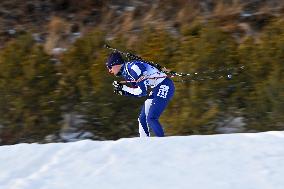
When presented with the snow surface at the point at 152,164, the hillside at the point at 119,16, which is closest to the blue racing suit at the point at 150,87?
the snow surface at the point at 152,164

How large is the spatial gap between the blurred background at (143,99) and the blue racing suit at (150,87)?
158cm

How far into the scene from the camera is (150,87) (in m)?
8.58

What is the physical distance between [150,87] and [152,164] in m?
2.43

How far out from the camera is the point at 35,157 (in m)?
6.66

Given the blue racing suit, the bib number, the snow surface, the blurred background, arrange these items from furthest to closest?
the blurred background, the bib number, the blue racing suit, the snow surface

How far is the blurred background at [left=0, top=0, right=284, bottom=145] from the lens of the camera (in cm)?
1007

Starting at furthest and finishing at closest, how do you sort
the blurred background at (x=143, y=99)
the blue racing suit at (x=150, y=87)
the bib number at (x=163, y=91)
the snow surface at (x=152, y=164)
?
the blurred background at (x=143, y=99) → the bib number at (x=163, y=91) → the blue racing suit at (x=150, y=87) → the snow surface at (x=152, y=164)

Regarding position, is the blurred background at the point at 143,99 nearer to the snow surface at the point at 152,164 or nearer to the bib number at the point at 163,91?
the bib number at the point at 163,91

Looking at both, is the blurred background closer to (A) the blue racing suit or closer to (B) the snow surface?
(A) the blue racing suit

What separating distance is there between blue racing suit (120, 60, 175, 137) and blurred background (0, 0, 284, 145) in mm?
1577

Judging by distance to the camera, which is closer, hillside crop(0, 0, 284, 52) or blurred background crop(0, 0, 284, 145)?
blurred background crop(0, 0, 284, 145)

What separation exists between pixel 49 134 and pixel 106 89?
123 centimetres

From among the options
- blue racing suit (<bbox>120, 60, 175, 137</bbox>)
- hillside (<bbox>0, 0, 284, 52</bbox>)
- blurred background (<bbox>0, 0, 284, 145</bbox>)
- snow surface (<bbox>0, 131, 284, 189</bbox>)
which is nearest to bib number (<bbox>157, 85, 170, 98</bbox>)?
blue racing suit (<bbox>120, 60, 175, 137</bbox>)

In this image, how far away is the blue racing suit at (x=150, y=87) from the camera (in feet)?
27.0
